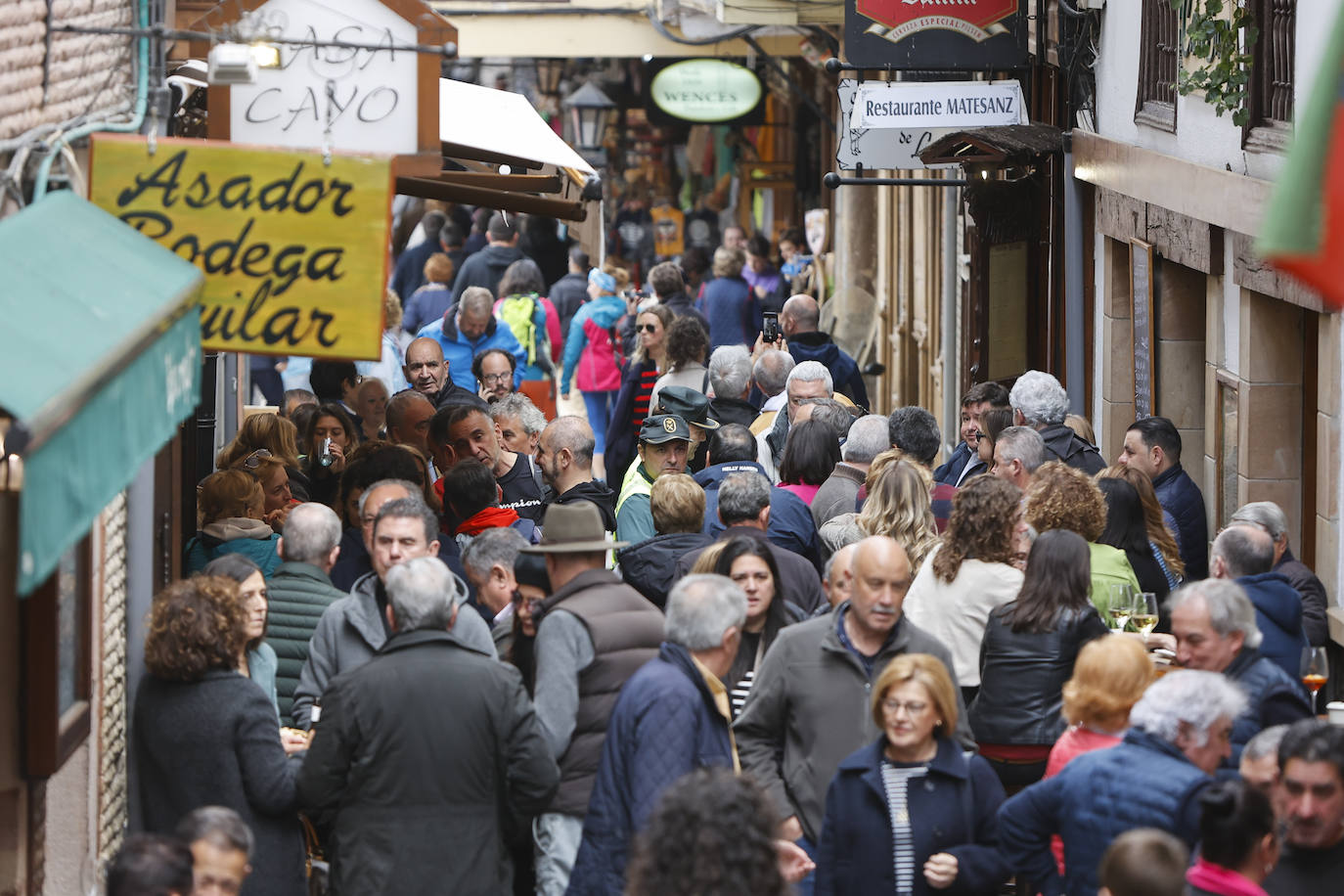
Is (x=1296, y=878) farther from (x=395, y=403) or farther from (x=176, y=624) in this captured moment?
(x=395, y=403)

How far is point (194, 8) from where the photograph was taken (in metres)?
8.72

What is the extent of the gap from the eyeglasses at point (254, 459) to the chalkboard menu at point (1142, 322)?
528 cm

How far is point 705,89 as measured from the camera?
23031 millimetres

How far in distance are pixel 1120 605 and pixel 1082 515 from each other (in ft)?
1.24

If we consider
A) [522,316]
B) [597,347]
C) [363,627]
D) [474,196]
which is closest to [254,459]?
[474,196]

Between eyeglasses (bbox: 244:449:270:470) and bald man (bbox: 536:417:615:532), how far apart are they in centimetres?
135

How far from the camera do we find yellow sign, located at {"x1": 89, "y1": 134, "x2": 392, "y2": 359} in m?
6.12

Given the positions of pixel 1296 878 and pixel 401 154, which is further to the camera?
pixel 401 154

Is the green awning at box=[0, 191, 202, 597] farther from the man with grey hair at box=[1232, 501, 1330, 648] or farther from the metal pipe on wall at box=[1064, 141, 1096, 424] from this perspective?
the metal pipe on wall at box=[1064, 141, 1096, 424]

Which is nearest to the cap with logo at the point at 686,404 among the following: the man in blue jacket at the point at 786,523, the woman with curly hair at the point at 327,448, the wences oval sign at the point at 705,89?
the man in blue jacket at the point at 786,523

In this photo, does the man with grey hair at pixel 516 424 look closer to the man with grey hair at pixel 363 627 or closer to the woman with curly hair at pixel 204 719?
the man with grey hair at pixel 363 627

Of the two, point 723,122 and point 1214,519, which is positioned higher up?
point 723,122

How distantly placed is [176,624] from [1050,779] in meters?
2.63

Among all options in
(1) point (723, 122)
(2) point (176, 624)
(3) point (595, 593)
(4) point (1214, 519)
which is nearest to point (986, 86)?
(4) point (1214, 519)
